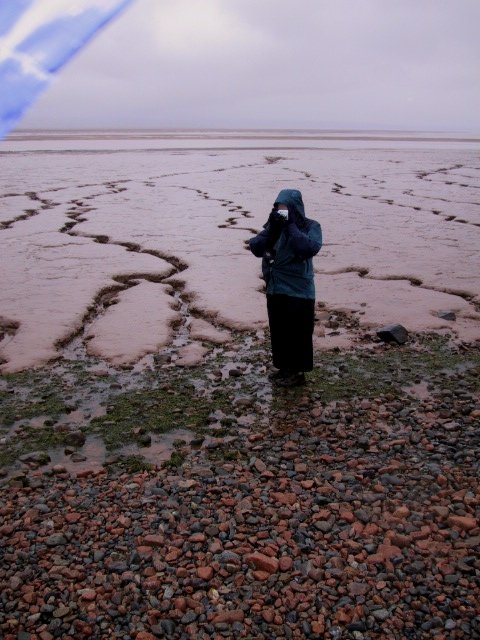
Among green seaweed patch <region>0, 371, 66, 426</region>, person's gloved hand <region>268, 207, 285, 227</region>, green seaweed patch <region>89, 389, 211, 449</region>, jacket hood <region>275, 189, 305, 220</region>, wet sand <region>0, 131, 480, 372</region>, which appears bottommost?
wet sand <region>0, 131, 480, 372</region>

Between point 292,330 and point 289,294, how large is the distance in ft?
0.85

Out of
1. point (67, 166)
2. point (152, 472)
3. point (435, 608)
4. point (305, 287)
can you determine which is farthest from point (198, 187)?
point (435, 608)

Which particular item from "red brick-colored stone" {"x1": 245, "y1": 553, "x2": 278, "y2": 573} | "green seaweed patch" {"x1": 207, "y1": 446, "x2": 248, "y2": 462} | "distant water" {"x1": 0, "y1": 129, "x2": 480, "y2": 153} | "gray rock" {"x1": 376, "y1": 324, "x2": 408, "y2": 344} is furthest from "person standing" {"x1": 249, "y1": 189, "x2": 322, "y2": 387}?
"distant water" {"x1": 0, "y1": 129, "x2": 480, "y2": 153}

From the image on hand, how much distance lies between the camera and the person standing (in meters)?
3.82

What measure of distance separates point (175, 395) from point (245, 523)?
141cm

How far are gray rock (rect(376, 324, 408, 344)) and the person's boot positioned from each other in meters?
1.06

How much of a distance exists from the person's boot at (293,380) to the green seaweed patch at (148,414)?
591 mm

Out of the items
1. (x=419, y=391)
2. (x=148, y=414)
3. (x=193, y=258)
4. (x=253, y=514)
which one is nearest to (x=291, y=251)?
(x=419, y=391)

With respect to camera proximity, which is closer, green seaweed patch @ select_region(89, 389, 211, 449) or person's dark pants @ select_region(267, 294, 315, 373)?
green seaweed patch @ select_region(89, 389, 211, 449)

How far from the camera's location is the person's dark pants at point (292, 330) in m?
3.95

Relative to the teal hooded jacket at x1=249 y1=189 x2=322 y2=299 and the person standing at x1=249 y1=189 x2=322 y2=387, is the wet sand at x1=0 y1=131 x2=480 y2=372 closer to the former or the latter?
the person standing at x1=249 y1=189 x2=322 y2=387

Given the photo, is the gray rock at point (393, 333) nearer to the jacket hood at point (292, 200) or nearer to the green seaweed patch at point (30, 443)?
the jacket hood at point (292, 200)

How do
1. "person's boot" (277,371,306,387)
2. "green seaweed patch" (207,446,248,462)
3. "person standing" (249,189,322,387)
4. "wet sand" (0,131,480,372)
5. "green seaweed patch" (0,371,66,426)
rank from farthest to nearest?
1. "wet sand" (0,131,480,372)
2. "person's boot" (277,371,306,387)
3. "person standing" (249,189,322,387)
4. "green seaweed patch" (0,371,66,426)
5. "green seaweed patch" (207,446,248,462)

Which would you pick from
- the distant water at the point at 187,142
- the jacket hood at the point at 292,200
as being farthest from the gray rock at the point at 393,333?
the distant water at the point at 187,142
